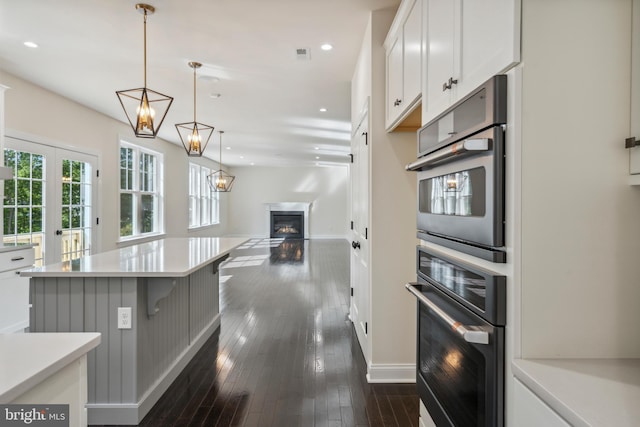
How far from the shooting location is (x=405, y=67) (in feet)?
7.04

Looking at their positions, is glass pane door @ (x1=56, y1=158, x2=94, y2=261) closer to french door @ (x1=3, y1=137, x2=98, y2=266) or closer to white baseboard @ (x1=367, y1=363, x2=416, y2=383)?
french door @ (x1=3, y1=137, x2=98, y2=266)

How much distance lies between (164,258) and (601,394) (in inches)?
99.0

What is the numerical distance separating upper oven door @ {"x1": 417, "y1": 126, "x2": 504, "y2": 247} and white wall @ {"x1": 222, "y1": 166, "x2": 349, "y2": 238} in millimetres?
12113

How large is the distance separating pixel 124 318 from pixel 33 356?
1.42m

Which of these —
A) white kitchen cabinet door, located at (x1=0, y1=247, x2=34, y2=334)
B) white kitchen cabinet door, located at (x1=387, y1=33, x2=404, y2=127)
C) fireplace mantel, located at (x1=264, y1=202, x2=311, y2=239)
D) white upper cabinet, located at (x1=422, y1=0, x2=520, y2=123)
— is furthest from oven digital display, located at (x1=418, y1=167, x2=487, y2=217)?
fireplace mantel, located at (x1=264, y1=202, x2=311, y2=239)

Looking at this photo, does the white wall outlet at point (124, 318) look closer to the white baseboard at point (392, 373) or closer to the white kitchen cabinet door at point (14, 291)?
the white baseboard at point (392, 373)

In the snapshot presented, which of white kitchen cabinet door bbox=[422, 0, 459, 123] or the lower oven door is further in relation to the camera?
white kitchen cabinet door bbox=[422, 0, 459, 123]

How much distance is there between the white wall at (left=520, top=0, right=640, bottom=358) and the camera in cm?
100

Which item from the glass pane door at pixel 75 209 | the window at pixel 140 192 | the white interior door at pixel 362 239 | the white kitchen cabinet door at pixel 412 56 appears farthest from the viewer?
the window at pixel 140 192

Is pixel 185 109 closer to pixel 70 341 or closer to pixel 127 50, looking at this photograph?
pixel 127 50

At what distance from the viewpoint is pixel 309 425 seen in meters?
2.16

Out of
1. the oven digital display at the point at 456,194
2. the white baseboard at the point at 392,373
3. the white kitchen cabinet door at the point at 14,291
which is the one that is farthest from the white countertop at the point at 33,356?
the white kitchen cabinet door at the point at 14,291

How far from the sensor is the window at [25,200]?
412cm
